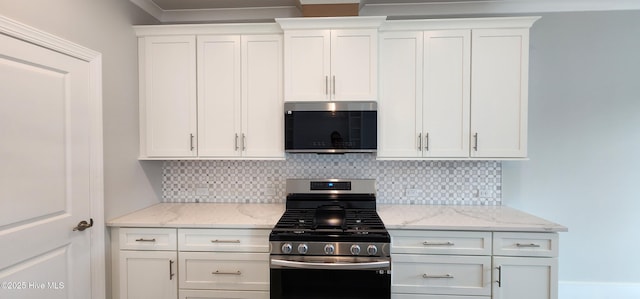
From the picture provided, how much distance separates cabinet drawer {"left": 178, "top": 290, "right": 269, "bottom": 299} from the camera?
1.92 metres

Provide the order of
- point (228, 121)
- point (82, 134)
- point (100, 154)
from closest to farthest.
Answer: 1. point (82, 134)
2. point (100, 154)
3. point (228, 121)

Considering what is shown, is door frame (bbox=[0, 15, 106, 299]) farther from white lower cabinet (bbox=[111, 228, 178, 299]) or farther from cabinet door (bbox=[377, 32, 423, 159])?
cabinet door (bbox=[377, 32, 423, 159])

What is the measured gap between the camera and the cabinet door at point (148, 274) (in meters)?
1.95

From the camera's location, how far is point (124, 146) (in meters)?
2.14

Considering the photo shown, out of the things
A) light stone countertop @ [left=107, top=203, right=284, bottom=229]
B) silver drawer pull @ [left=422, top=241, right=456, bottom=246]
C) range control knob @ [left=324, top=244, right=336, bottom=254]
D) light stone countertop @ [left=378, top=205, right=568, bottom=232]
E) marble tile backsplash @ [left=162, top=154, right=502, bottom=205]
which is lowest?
silver drawer pull @ [left=422, top=241, right=456, bottom=246]

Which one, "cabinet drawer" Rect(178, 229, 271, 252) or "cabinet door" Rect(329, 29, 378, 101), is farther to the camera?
"cabinet door" Rect(329, 29, 378, 101)

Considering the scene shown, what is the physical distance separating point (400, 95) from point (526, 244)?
1.32 metres

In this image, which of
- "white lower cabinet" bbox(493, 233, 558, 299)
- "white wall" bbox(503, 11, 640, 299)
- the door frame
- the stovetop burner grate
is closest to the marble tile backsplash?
the stovetop burner grate

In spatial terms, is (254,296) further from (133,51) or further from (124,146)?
(133,51)

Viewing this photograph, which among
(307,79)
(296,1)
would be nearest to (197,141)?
(307,79)

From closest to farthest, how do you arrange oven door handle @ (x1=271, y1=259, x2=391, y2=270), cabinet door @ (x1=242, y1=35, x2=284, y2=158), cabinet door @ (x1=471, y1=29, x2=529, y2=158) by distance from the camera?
oven door handle @ (x1=271, y1=259, x2=391, y2=270)
cabinet door @ (x1=471, y1=29, x2=529, y2=158)
cabinet door @ (x1=242, y1=35, x2=284, y2=158)

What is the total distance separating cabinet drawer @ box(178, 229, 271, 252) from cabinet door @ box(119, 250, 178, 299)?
Result: 0.44 ft

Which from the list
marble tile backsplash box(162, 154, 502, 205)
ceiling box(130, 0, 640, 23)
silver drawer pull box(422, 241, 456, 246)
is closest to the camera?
silver drawer pull box(422, 241, 456, 246)

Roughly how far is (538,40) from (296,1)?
82.5 inches
